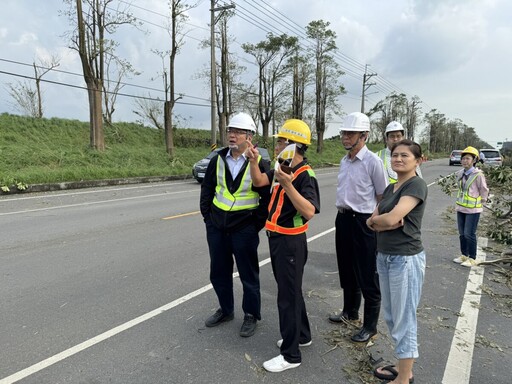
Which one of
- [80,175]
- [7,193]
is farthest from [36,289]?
[80,175]

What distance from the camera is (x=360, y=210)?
3307 mm

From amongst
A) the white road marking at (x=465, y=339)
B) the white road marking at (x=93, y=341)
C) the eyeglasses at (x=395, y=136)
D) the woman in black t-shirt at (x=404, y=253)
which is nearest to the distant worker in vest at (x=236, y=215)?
the white road marking at (x=93, y=341)

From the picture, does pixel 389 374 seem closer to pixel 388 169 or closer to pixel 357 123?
pixel 357 123

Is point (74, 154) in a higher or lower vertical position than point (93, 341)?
higher

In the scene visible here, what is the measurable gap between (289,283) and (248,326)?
827 millimetres

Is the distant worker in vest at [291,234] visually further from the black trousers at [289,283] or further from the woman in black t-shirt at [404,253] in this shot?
the woman in black t-shirt at [404,253]

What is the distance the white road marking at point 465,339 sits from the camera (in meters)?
2.84

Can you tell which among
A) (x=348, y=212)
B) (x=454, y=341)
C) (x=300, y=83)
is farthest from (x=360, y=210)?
(x=300, y=83)

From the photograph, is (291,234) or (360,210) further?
(360,210)

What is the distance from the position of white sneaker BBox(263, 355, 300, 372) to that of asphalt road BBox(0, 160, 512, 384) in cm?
4

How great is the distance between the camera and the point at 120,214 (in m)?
8.70

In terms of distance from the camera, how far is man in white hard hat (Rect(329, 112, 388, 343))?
327cm

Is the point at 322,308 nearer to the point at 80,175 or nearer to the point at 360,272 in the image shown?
the point at 360,272

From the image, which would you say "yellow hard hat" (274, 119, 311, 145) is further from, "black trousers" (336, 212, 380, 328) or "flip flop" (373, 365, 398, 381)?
"flip flop" (373, 365, 398, 381)
